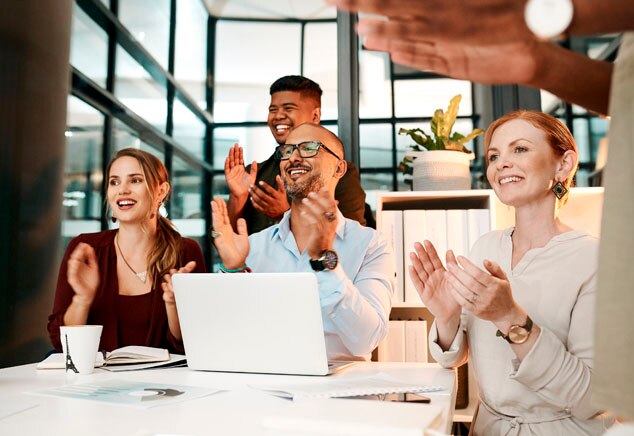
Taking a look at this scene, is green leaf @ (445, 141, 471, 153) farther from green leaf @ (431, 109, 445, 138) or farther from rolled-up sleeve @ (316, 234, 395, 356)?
rolled-up sleeve @ (316, 234, 395, 356)

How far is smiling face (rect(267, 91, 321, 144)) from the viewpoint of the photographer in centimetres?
293

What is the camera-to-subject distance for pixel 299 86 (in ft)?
9.67

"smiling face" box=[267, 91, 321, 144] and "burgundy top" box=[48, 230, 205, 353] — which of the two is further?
"smiling face" box=[267, 91, 321, 144]

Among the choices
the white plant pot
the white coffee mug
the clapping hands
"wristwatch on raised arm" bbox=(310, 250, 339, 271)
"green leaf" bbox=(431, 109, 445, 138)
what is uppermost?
"green leaf" bbox=(431, 109, 445, 138)

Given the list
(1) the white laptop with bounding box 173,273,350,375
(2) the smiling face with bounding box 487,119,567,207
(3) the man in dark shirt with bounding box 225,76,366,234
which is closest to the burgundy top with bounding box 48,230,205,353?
(1) the white laptop with bounding box 173,273,350,375

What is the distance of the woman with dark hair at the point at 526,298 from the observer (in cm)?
132

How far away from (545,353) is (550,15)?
0.93 m

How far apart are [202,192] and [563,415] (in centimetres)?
402

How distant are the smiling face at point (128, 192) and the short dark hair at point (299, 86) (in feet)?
3.30

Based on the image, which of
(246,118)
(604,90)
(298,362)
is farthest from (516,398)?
(246,118)

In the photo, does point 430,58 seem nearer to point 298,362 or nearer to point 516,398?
point 298,362

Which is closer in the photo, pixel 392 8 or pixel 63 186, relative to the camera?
pixel 392 8

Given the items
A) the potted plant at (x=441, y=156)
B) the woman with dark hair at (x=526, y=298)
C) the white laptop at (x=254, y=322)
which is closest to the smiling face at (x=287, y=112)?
the potted plant at (x=441, y=156)

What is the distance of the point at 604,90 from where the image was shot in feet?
2.33
